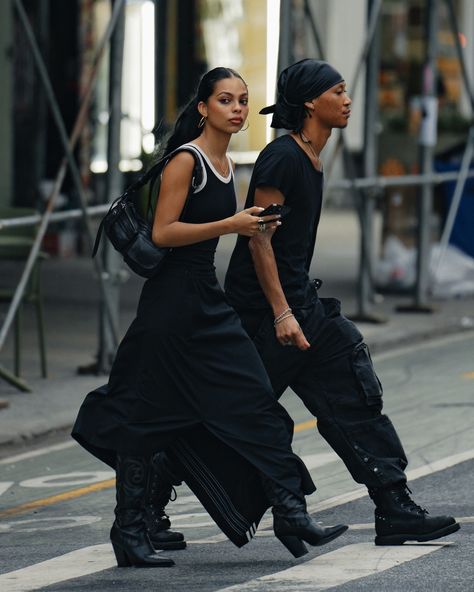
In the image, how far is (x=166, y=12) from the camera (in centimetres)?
2030

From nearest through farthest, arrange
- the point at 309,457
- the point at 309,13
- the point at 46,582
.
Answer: the point at 46,582 → the point at 309,457 → the point at 309,13

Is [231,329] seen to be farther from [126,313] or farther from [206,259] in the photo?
[126,313]

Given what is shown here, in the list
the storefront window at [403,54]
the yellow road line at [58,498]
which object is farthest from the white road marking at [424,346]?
the storefront window at [403,54]

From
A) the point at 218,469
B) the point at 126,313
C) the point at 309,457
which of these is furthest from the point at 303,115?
the point at 126,313

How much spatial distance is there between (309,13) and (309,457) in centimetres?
498

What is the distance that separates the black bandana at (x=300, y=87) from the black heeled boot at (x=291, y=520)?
135 centimetres

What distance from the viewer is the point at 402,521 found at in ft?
20.6

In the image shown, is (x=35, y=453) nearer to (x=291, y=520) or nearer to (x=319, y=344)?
(x=319, y=344)

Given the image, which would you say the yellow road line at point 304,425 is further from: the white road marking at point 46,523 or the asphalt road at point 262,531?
the white road marking at point 46,523

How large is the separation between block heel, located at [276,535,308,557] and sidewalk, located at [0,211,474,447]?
3.22m

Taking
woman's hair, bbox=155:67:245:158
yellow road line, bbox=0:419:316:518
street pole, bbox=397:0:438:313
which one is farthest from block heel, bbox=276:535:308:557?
street pole, bbox=397:0:438:313

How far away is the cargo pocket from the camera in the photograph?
6.28 m

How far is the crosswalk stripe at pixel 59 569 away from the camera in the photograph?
5963 millimetres

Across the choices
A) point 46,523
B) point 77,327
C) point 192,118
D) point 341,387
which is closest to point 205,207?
point 192,118
